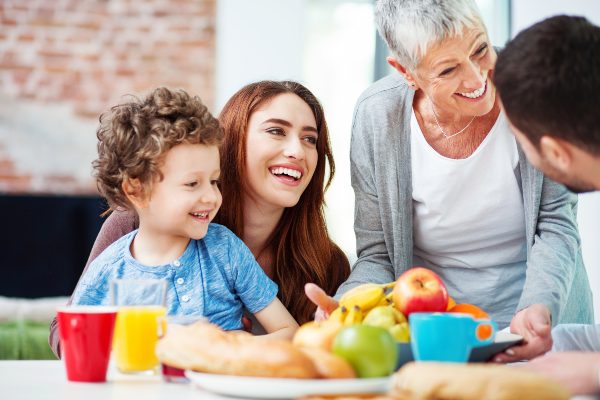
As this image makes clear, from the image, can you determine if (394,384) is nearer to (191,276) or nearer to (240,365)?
(240,365)

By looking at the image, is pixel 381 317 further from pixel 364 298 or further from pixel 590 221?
pixel 590 221

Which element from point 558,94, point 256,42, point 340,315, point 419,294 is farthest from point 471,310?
point 256,42

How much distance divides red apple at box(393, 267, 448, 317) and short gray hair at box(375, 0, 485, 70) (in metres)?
0.70

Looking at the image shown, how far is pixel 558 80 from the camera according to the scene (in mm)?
1315

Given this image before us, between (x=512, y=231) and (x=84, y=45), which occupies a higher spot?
(x=84, y=45)

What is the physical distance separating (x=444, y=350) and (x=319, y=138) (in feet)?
3.82

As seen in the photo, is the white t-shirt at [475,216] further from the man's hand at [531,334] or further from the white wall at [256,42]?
the white wall at [256,42]

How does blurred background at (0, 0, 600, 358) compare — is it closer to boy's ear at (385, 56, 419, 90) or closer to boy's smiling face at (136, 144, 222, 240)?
boy's ear at (385, 56, 419, 90)

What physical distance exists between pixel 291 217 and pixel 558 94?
1059mm

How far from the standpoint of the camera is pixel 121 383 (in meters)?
1.27

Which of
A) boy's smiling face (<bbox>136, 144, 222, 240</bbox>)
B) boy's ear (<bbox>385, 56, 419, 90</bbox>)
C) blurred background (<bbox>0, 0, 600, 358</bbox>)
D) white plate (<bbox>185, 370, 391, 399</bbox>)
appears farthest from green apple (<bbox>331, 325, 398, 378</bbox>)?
blurred background (<bbox>0, 0, 600, 358</bbox>)

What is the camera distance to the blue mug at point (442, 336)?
121 cm

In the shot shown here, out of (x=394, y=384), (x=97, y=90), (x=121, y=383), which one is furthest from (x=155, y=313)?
(x=97, y=90)

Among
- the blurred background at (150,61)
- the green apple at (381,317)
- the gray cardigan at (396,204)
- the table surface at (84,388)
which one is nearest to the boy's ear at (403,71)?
the gray cardigan at (396,204)
